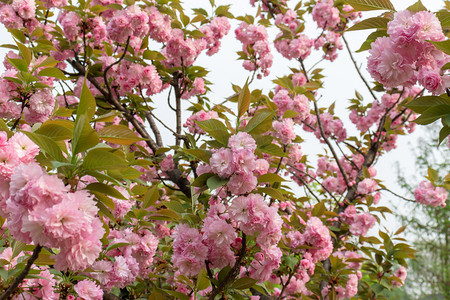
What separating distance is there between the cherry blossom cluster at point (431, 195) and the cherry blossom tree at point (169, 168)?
3.37 ft

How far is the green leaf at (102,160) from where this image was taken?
0.86 metres

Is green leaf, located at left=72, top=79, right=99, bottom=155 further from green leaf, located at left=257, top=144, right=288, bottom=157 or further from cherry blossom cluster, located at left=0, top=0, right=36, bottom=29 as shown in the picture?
cherry blossom cluster, located at left=0, top=0, right=36, bottom=29

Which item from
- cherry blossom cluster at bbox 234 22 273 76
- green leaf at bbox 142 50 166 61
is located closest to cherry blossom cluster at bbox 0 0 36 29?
green leaf at bbox 142 50 166 61

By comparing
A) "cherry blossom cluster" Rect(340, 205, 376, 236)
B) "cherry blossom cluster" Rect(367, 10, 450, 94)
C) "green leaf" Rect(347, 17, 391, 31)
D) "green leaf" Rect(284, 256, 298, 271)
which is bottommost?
"green leaf" Rect(284, 256, 298, 271)

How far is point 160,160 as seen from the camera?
2.71 metres

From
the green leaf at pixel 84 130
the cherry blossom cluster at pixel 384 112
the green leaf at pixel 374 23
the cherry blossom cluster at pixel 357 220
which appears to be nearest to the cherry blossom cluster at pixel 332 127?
the cherry blossom cluster at pixel 384 112

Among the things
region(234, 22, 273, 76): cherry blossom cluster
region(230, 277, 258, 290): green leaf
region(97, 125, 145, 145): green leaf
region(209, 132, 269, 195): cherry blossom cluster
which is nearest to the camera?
region(97, 125, 145, 145): green leaf

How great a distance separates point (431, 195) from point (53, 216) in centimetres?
525

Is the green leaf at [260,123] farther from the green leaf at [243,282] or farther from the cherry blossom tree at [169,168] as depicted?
the green leaf at [243,282]

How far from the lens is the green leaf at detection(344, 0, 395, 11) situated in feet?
3.85

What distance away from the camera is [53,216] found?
0.77 meters

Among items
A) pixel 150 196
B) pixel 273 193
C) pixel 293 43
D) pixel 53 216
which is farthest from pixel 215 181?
pixel 293 43

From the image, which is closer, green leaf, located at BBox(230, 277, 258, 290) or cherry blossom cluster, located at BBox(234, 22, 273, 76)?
green leaf, located at BBox(230, 277, 258, 290)

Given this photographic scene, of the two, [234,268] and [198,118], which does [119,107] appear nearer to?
Answer: [198,118]
